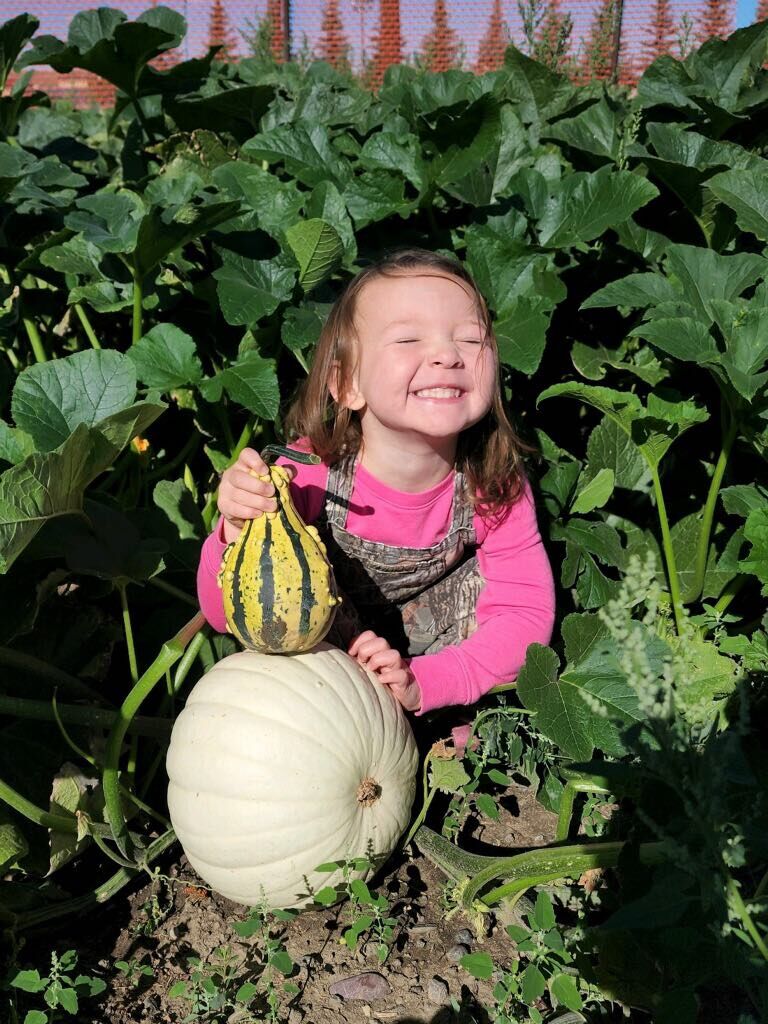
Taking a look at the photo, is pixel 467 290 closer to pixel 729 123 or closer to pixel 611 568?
pixel 611 568

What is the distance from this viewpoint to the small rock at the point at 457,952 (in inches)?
61.9

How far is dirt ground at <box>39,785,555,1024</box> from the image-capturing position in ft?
4.90

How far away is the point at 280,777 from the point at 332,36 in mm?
11867

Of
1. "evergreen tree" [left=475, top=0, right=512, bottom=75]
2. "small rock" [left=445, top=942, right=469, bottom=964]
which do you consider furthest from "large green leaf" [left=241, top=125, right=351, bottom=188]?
"evergreen tree" [left=475, top=0, right=512, bottom=75]

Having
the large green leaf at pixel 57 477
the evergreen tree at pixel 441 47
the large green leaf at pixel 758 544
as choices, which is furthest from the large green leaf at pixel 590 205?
the evergreen tree at pixel 441 47

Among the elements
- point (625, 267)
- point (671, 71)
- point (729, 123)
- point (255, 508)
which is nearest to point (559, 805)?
point (255, 508)

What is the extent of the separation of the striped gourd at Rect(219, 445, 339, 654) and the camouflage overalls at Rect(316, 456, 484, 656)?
39cm

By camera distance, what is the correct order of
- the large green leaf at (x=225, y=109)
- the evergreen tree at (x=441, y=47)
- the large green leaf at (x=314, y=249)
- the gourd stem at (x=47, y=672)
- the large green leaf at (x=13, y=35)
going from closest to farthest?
the gourd stem at (x=47, y=672)
the large green leaf at (x=314, y=249)
the large green leaf at (x=13, y=35)
the large green leaf at (x=225, y=109)
the evergreen tree at (x=441, y=47)

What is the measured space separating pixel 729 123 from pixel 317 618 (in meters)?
1.76

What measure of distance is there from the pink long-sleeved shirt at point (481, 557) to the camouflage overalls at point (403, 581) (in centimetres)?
2

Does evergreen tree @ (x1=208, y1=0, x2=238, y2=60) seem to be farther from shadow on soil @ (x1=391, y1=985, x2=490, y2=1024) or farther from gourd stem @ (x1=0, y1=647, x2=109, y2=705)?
→ shadow on soil @ (x1=391, y1=985, x2=490, y2=1024)

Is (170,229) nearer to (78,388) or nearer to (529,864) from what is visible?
(78,388)

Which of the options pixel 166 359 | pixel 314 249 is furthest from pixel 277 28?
pixel 166 359

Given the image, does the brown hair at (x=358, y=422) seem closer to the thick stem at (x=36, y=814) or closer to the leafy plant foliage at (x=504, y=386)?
the leafy plant foliage at (x=504, y=386)
